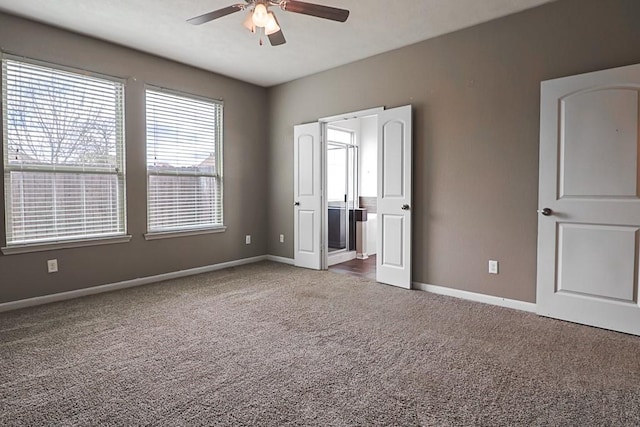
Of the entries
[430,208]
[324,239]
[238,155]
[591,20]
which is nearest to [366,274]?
[324,239]

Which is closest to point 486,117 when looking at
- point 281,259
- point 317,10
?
point 317,10

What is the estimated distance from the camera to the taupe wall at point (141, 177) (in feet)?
11.1

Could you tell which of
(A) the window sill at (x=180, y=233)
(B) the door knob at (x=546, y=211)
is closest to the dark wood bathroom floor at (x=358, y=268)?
(A) the window sill at (x=180, y=233)

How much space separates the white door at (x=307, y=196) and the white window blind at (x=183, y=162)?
1.08 m

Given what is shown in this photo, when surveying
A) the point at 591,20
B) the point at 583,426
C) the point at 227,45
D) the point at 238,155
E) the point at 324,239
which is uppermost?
the point at 227,45

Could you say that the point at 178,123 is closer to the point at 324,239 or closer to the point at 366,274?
the point at 324,239

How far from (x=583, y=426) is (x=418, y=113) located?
3.05 meters

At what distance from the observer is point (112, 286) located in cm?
395

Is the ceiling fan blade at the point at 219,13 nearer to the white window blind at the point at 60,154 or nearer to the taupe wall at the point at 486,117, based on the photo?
the white window blind at the point at 60,154

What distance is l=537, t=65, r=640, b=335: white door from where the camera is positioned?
8.81 ft

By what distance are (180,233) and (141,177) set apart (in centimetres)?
83

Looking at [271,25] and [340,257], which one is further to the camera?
[340,257]

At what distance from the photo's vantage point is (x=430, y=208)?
3861 mm

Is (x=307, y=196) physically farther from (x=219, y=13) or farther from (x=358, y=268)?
(x=219, y=13)
